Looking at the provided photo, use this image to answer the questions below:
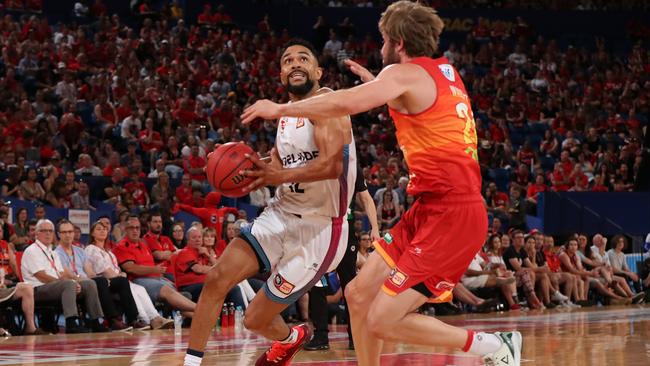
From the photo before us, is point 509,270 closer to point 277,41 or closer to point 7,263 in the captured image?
point 7,263

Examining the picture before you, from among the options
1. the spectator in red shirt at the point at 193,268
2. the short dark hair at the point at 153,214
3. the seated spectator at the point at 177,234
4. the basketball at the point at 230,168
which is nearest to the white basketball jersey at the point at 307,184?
the basketball at the point at 230,168

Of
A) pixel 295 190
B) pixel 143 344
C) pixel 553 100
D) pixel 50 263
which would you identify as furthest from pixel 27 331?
pixel 553 100

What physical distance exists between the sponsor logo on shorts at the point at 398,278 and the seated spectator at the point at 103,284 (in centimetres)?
746

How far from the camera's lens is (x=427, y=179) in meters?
5.48

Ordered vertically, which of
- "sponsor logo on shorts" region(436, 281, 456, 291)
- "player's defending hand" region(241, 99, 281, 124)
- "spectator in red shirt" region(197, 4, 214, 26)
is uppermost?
"spectator in red shirt" region(197, 4, 214, 26)

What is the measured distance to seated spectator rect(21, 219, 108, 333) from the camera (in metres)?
11.8

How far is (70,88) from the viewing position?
63.8 ft

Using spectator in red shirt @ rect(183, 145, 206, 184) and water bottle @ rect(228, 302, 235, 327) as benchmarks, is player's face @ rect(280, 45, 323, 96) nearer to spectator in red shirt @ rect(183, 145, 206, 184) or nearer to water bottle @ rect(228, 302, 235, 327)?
water bottle @ rect(228, 302, 235, 327)

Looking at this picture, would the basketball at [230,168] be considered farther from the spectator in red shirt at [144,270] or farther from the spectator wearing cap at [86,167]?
the spectator wearing cap at [86,167]

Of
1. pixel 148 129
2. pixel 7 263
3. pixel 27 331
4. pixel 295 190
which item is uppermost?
pixel 148 129

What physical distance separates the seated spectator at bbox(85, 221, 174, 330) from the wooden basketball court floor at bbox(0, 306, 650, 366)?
49cm

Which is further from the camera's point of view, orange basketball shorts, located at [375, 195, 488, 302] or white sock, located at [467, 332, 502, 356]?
white sock, located at [467, 332, 502, 356]

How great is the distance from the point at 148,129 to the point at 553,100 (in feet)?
39.6

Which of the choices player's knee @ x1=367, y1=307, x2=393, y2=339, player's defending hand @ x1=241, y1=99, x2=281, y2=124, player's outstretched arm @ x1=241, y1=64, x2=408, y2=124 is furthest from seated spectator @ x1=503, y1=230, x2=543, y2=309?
player's defending hand @ x1=241, y1=99, x2=281, y2=124
